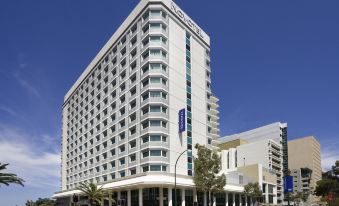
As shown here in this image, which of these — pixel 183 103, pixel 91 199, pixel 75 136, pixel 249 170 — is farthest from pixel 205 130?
pixel 75 136

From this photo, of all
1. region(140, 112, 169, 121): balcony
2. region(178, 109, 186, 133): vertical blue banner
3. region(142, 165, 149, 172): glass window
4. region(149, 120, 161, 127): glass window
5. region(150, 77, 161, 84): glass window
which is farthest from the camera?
region(178, 109, 186, 133): vertical blue banner

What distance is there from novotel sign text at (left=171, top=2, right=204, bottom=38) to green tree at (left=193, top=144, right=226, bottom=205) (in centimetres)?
3264

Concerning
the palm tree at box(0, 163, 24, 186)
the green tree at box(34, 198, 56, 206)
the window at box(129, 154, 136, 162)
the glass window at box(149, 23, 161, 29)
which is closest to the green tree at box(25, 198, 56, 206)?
the green tree at box(34, 198, 56, 206)

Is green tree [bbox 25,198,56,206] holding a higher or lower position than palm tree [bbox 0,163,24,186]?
lower

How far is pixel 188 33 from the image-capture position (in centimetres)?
9394

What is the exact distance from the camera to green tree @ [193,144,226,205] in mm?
74062

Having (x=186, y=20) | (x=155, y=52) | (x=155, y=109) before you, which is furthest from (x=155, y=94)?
(x=186, y=20)

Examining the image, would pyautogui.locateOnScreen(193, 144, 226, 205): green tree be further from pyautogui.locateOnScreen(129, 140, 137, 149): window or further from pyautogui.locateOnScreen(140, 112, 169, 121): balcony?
pyautogui.locateOnScreen(129, 140, 137, 149): window

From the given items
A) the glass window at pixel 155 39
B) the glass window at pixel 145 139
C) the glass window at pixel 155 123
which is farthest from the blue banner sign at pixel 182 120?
the glass window at pixel 155 39

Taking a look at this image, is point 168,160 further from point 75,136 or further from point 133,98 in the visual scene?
point 75,136

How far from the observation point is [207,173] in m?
74.6

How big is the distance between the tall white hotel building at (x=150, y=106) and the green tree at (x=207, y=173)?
14.3 ft

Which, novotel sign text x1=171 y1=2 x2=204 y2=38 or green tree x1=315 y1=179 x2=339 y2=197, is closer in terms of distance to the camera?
novotel sign text x1=171 y1=2 x2=204 y2=38

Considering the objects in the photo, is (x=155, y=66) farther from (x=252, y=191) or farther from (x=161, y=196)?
(x=252, y=191)
